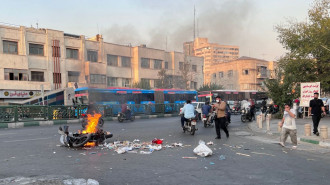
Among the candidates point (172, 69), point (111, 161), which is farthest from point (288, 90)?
point (172, 69)

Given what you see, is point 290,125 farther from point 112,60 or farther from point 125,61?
point 125,61

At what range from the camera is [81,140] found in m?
8.88

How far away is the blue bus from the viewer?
2456 cm

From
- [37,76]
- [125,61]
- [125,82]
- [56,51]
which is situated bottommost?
[125,82]

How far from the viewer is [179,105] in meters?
31.4

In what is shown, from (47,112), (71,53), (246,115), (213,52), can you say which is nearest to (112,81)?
(71,53)

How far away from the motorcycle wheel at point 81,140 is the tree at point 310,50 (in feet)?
54.5

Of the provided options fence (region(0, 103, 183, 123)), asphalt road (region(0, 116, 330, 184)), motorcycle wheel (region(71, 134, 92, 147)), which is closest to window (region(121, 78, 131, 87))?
fence (region(0, 103, 183, 123))

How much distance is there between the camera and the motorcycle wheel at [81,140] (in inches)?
344

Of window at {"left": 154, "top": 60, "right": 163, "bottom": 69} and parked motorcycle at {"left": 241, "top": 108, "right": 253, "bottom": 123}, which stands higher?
window at {"left": 154, "top": 60, "right": 163, "bottom": 69}

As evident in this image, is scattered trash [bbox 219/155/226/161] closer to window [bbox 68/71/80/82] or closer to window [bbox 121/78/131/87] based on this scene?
window [bbox 68/71/80/82]

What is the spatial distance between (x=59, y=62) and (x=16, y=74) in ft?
18.9

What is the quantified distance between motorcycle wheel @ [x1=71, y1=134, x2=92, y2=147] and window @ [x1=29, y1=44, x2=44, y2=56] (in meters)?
31.6

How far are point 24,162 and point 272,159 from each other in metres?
6.22
